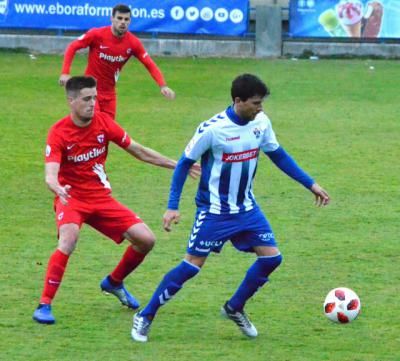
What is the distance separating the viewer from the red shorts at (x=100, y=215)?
339 inches

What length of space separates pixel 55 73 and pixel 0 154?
8.87m

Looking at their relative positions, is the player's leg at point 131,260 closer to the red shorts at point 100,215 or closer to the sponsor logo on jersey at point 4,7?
the red shorts at point 100,215

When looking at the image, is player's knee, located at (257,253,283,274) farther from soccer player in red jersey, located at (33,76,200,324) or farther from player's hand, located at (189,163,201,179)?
soccer player in red jersey, located at (33,76,200,324)

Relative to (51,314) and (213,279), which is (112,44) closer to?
(213,279)

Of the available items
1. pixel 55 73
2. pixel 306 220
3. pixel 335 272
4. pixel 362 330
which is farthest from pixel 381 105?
pixel 362 330

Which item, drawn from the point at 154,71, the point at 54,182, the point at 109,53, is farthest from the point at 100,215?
the point at 109,53

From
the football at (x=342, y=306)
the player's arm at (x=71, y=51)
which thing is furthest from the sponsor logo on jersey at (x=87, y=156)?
the player's arm at (x=71, y=51)

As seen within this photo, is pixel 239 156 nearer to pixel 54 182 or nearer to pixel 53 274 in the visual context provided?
pixel 54 182

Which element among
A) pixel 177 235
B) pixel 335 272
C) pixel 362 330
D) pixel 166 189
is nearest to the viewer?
pixel 362 330

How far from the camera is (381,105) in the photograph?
70.3 ft

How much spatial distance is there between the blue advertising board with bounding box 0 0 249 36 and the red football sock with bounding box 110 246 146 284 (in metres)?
19.3

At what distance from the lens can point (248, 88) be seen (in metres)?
7.88

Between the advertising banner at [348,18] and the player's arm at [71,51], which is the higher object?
the player's arm at [71,51]

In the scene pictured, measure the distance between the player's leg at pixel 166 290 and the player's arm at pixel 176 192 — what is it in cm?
34
